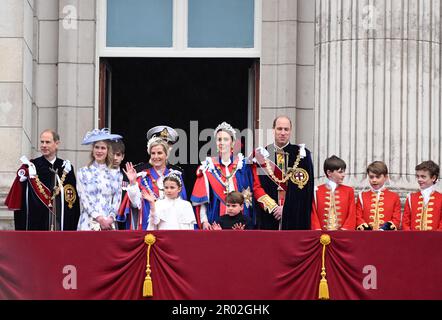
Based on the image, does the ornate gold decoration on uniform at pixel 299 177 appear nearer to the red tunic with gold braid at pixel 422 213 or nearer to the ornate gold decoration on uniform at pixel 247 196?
the ornate gold decoration on uniform at pixel 247 196

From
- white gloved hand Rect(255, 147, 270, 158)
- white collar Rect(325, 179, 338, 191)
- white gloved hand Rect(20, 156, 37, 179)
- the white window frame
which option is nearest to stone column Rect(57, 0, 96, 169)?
the white window frame

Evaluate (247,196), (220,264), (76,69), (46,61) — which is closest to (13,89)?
(46,61)

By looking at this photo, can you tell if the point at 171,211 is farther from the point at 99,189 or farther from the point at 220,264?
the point at 220,264

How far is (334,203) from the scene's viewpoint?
82.6 feet

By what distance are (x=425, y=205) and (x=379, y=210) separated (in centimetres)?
62

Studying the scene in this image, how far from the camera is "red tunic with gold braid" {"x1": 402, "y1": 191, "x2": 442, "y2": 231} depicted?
24750 mm

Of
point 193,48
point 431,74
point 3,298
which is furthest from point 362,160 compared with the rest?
point 3,298

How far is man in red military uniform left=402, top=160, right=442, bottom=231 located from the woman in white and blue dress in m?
3.80

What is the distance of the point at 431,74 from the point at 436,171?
3.27 m

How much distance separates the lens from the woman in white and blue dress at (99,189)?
2492 cm

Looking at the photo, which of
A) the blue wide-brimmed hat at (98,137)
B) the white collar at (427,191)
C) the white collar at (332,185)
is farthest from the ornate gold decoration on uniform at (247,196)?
the white collar at (427,191)

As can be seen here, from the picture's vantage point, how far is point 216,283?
2373cm

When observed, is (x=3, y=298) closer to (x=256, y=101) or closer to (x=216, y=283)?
(x=216, y=283)

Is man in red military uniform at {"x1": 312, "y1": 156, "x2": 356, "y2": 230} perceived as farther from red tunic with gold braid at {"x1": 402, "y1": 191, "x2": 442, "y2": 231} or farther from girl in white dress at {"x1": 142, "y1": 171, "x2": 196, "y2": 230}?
girl in white dress at {"x1": 142, "y1": 171, "x2": 196, "y2": 230}
